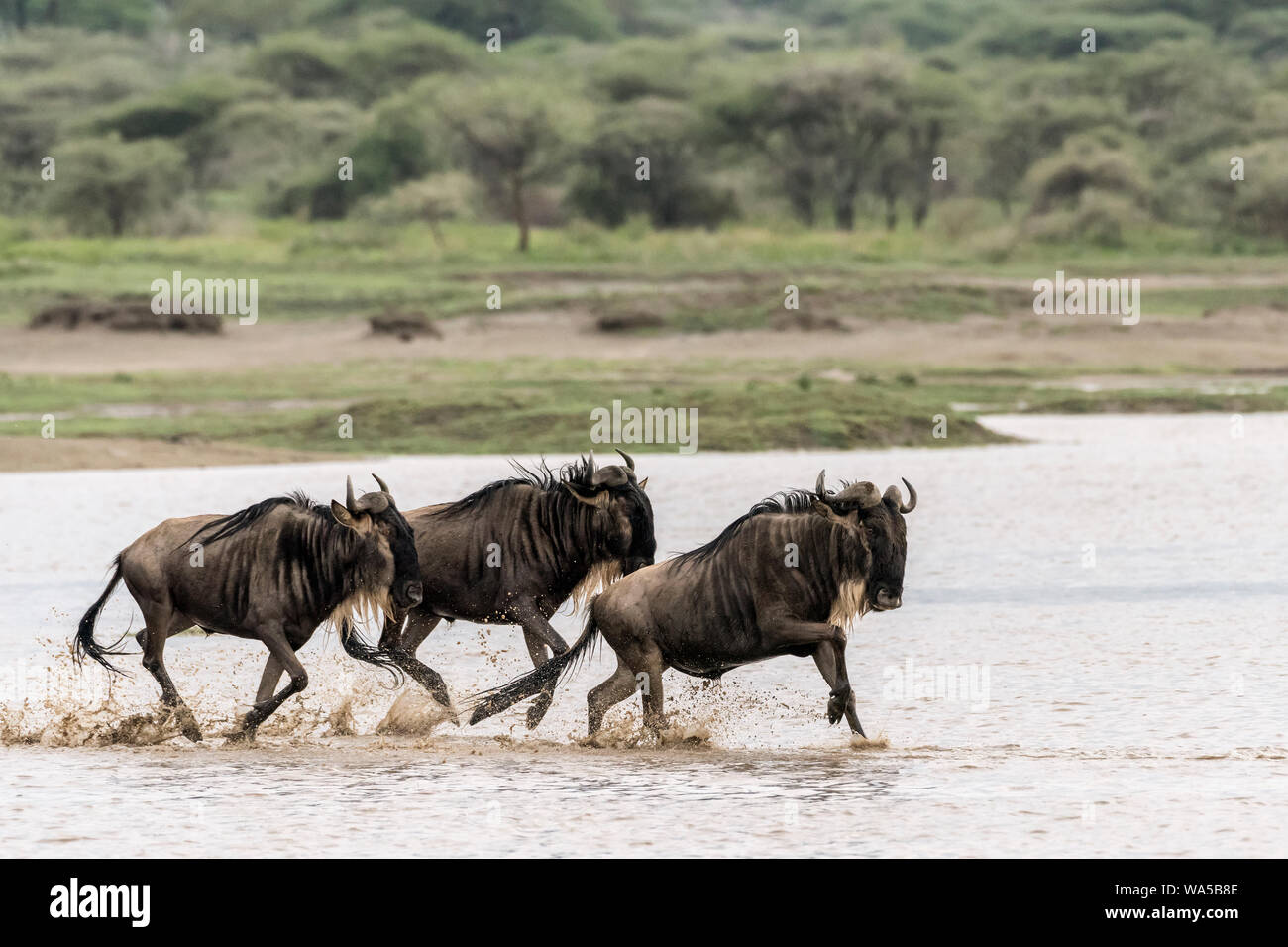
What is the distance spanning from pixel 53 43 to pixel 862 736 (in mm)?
62913

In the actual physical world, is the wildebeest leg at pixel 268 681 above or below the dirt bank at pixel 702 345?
below

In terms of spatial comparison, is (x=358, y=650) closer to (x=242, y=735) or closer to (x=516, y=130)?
(x=242, y=735)

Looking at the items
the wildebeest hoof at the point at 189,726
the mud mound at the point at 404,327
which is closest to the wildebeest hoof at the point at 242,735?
the wildebeest hoof at the point at 189,726

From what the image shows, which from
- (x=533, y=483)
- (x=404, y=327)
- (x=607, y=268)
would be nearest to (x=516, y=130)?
(x=607, y=268)

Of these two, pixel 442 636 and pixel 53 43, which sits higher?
pixel 53 43

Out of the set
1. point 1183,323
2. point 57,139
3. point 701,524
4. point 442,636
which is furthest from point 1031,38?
point 442,636

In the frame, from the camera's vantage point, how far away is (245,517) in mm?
8727

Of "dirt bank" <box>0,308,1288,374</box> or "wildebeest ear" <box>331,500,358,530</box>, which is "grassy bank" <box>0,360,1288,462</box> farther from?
"wildebeest ear" <box>331,500,358,530</box>

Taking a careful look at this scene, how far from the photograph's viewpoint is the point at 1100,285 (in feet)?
111

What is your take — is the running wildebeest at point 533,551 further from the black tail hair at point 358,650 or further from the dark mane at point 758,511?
the dark mane at point 758,511

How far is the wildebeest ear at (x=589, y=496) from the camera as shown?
351 inches
